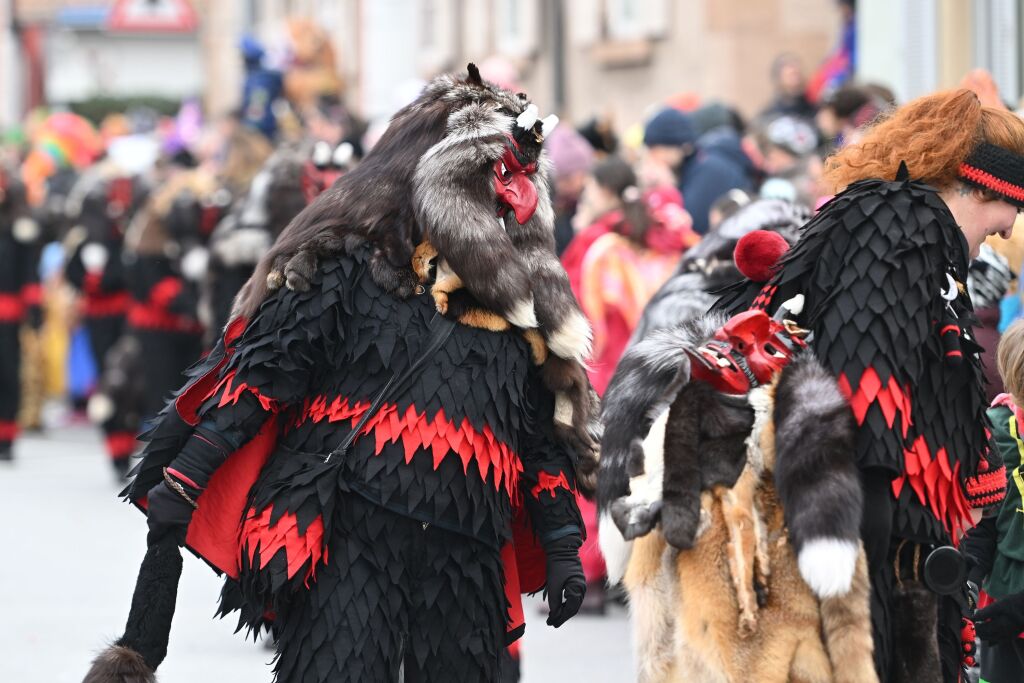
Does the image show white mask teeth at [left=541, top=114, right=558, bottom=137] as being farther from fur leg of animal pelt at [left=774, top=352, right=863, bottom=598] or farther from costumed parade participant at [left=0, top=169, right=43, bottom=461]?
costumed parade participant at [left=0, top=169, right=43, bottom=461]

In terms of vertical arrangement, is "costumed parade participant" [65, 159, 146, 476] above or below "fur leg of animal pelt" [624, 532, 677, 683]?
below

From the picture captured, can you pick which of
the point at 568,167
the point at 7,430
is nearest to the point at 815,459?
the point at 568,167

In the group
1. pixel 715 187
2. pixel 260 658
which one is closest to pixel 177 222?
pixel 715 187

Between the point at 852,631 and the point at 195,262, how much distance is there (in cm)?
879

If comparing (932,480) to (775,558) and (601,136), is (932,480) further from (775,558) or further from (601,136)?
(601,136)

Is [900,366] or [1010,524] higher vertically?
[900,366]

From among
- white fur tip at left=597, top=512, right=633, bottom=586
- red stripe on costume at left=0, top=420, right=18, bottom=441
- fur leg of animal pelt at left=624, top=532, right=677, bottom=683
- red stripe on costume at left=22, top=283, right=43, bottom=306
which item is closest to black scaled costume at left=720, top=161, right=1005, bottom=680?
fur leg of animal pelt at left=624, top=532, right=677, bottom=683

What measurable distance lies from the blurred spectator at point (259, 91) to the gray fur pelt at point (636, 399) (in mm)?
15380

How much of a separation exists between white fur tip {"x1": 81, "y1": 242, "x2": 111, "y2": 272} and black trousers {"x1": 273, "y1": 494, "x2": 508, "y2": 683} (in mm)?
10283

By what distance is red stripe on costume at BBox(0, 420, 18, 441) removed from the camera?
1433 cm

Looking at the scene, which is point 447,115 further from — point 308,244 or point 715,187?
point 715,187

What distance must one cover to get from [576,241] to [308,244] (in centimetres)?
472

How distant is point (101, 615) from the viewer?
8750 millimetres

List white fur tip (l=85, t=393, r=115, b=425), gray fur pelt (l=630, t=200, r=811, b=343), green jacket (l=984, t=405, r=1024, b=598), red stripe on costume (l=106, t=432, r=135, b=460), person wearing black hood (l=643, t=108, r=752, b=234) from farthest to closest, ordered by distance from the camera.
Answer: red stripe on costume (l=106, t=432, r=135, b=460), white fur tip (l=85, t=393, r=115, b=425), person wearing black hood (l=643, t=108, r=752, b=234), gray fur pelt (l=630, t=200, r=811, b=343), green jacket (l=984, t=405, r=1024, b=598)
